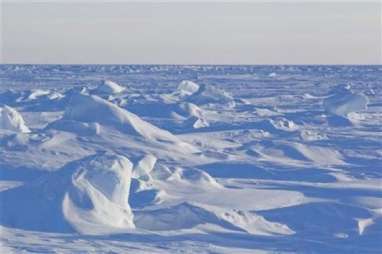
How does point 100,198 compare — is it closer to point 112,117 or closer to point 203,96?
point 112,117

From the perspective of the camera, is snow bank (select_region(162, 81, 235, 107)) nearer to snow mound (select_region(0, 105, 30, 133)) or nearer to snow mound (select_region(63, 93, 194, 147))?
snow mound (select_region(63, 93, 194, 147))

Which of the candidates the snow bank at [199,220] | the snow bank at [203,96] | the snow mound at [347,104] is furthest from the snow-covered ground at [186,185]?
the snow bank at [203,96]

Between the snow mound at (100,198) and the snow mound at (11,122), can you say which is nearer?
the snow mound at (100,198)

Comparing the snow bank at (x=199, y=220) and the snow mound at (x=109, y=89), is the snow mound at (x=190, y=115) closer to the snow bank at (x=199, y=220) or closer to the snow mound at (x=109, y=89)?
the snow mound at (x=109, y=89)

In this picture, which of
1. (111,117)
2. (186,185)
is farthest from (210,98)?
(186,185)

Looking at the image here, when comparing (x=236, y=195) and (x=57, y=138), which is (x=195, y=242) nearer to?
(x=236, y=195)

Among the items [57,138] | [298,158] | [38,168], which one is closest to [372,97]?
[298,158]

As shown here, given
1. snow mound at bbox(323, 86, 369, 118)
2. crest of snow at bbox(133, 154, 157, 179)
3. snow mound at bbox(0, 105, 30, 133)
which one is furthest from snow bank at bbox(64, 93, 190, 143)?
snow mound at bbox(323, 86, 369, 118)
